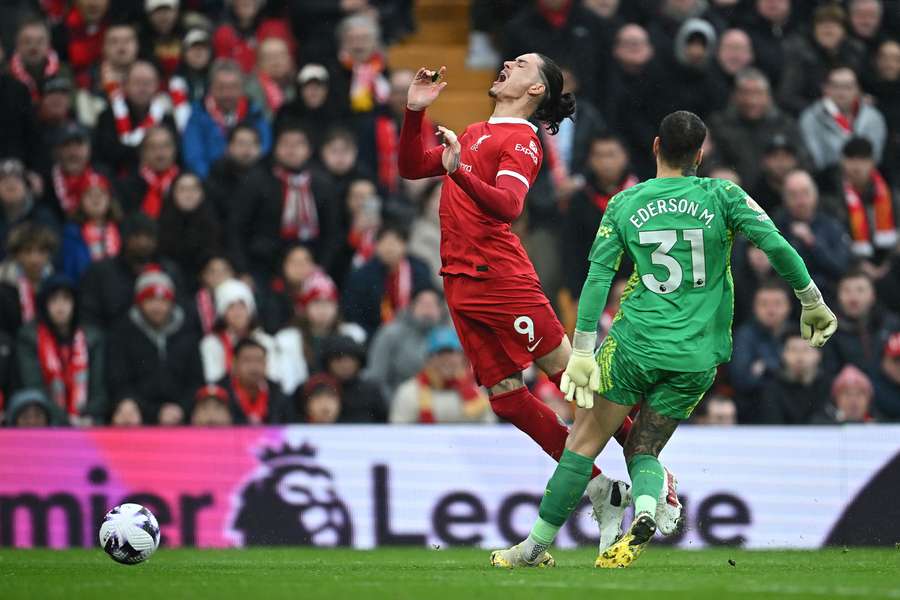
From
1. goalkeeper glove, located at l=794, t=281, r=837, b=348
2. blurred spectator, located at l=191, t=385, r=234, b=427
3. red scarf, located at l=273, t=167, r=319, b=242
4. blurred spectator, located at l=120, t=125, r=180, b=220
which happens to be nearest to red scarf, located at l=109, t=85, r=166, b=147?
blurred spectator, located at l=120, t=125, r=180, b=220

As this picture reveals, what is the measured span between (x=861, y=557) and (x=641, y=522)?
278 cm

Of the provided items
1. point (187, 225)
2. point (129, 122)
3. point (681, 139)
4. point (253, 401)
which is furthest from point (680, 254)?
point (129, 122)

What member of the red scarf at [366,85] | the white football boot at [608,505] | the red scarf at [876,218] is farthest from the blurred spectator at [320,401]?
the red scarf at [876,218]

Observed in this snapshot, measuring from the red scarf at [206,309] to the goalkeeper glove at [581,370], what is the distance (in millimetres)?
6173

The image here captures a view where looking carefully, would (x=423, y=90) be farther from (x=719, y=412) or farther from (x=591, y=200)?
(x=591, y=200)

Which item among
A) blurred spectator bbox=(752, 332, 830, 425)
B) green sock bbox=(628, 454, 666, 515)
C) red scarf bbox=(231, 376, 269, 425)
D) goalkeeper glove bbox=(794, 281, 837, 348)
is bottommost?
red scarf bbox=(231, 376, 269, 425)

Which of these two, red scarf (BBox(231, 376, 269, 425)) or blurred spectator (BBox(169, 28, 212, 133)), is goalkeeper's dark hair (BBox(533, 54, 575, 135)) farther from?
blurred spectator (BBox(169, 28, 212, 133))

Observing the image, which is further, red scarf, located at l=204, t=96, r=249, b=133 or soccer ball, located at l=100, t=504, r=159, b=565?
red scarf, located at l=204, t=96, r=249, b=133

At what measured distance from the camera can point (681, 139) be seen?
8.41m

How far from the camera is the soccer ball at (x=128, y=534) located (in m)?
9.05

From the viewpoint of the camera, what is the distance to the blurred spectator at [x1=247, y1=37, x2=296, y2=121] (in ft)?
52.4

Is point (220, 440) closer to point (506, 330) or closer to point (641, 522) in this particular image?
point (506, 330)

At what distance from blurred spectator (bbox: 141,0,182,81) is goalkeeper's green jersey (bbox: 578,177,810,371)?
837 cm

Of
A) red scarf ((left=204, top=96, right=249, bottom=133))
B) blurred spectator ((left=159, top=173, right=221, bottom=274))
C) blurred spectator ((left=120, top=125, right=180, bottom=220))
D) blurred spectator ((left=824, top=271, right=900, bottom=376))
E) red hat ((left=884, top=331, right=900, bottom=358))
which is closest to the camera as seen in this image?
red hat ((left=884, top=331, right=900, bottom=358))
